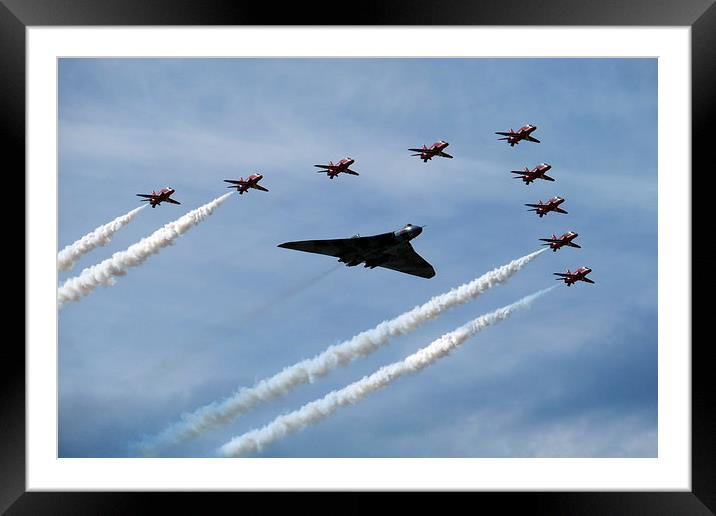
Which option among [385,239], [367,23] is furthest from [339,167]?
[367,23]

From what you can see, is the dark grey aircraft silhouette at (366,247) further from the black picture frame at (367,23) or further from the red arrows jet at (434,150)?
the black picture frame at (367,23)

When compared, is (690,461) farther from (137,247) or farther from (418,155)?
(137,247)

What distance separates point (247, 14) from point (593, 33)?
53.7 feet

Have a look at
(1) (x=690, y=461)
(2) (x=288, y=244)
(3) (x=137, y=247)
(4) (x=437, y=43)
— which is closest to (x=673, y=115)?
(4) (x=437, y=43)

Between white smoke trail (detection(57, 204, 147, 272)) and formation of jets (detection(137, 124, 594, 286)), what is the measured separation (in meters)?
2.35

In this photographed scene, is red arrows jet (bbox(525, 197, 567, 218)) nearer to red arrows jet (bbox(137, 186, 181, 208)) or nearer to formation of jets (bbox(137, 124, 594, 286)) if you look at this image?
formation of jets (bbox(137, 124, 594, 286))

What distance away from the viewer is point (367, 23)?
166ft

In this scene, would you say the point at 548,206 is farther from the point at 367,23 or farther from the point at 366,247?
the point at 367,23

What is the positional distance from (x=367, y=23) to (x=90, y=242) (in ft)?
111

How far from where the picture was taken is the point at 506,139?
3068 inches

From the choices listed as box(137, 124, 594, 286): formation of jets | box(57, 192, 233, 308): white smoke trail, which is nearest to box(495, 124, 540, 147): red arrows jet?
box(137, 124, 594, 286): formation of jets

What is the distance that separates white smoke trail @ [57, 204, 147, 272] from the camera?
77062 mm

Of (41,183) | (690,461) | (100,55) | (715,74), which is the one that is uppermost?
(100,55)

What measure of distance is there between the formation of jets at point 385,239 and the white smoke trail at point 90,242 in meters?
2.35
